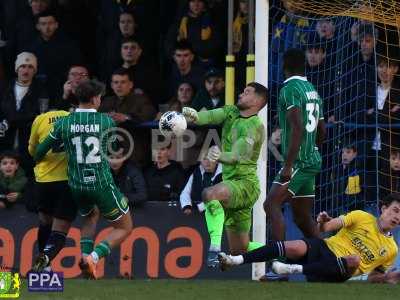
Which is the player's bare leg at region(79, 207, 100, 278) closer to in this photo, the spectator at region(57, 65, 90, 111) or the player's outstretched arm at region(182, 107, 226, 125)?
the player's outstretched arm at region(182, 107, 226, 125)

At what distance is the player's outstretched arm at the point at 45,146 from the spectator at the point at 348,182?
3.73 meters

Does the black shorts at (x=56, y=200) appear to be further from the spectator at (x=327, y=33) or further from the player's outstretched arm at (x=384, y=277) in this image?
the spectator at (x=327, y=33)

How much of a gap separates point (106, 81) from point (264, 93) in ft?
11.7

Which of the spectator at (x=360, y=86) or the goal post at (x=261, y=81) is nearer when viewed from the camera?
the goal post at (x=261, y=81)

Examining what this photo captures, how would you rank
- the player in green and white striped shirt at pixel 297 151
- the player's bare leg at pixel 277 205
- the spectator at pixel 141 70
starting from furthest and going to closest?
1. the spectator at pixel 141 70
2. the player's bare leg at pixel 277 205
3. the player in green and white striped shirt at pixel 297 151

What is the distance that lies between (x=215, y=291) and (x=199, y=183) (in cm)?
319

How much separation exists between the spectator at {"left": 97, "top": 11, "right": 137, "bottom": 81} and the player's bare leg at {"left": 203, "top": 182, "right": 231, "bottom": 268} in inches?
150

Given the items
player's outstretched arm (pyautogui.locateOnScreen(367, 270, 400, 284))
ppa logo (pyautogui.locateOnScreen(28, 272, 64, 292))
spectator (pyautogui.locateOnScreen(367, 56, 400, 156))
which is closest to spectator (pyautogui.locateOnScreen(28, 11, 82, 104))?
spectator (pyautogui.locateOnScreen(367, 56, 400, 156))

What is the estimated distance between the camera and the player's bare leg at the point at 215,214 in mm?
11594

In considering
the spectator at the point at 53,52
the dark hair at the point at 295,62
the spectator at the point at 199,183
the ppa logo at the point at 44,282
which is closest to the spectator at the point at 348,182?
the spectator at the point at 199,183

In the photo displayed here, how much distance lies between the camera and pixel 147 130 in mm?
14773

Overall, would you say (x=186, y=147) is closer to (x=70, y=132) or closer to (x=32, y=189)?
(x=32, y=189)

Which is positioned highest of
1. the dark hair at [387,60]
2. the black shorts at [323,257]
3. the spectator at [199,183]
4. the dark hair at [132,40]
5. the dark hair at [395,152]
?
the dark hair at [132,40]

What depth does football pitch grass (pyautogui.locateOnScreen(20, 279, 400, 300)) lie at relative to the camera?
10.3 metres
